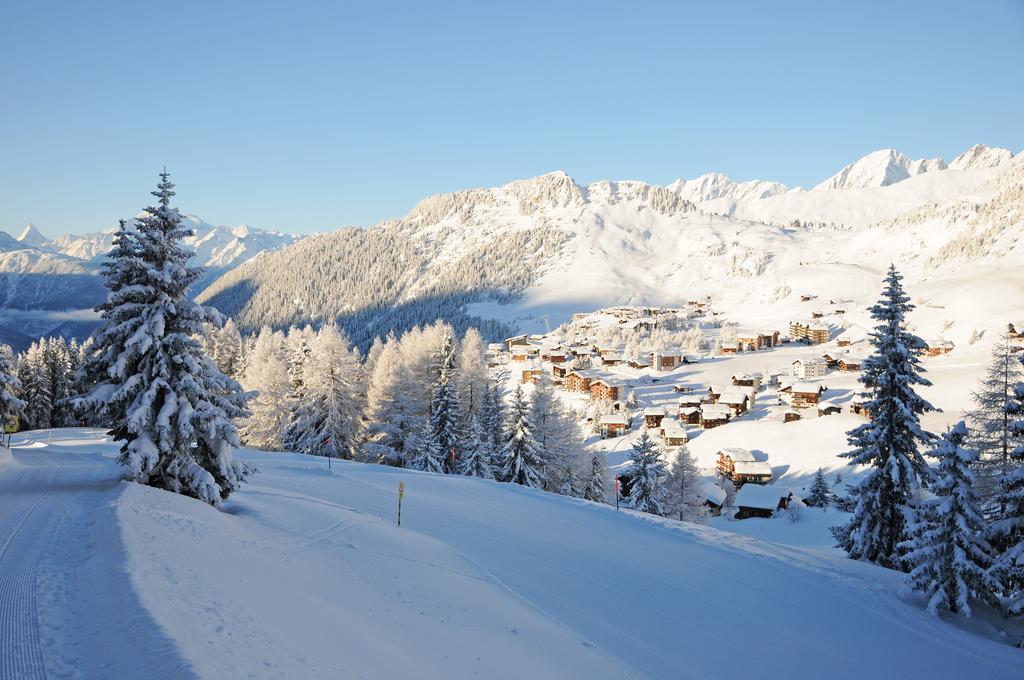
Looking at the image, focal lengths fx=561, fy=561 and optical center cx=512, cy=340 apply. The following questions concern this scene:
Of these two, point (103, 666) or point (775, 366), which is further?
point (775, 366)

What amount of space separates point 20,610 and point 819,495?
54211mm

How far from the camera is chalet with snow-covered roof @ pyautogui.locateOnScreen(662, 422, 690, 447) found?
73.1m

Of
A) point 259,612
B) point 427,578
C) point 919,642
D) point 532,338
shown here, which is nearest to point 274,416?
point 427,578

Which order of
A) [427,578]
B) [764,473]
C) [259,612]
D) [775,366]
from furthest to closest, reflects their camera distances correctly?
1. [775,366]
2. [764,473]
3. [427,578]
4. [259,612]

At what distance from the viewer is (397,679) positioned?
26.0 feet

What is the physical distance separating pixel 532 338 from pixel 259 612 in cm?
15576

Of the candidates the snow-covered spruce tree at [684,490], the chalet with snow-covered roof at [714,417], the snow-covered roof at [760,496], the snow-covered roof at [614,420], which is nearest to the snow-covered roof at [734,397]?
the chalet with snow-covered roof at [714,417]

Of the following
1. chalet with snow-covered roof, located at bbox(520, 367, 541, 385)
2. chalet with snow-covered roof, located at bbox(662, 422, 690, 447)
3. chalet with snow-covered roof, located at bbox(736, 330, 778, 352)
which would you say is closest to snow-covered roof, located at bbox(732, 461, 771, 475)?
chalet with snow-covered roof, located at bbox(662, 422, 690, 447)

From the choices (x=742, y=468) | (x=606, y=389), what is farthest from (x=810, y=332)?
(x=742, y=468)

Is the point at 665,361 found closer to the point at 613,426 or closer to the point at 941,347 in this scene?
the point at 613,426

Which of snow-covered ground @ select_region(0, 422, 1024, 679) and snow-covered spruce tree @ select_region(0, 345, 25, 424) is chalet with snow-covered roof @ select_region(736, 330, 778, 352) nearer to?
snow-covered ground @ select_region(0, 422, 1024, 679)

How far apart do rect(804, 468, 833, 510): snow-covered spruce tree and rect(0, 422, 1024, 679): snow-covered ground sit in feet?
111

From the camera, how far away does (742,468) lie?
5738cm

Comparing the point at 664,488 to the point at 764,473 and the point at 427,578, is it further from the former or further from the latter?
the point at 427,578
